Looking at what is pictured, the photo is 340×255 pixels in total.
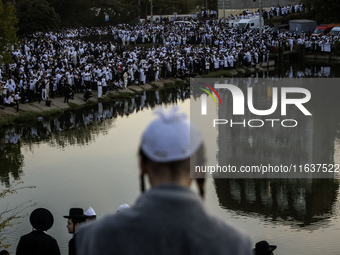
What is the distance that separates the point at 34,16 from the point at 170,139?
36.4m

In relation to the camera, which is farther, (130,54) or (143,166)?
(130,54)

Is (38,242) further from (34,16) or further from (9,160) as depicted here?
(34,16)

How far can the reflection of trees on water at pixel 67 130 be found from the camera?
17.7 metres

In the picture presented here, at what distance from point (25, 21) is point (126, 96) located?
1167 cm

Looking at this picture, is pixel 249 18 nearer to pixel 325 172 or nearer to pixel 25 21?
pixel 25 21

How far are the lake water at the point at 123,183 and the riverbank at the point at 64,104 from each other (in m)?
0.51

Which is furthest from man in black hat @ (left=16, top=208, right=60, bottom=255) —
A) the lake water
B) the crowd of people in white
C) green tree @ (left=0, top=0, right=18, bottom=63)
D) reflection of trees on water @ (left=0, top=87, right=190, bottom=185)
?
green tree @ (left=0, top=0, right=18, bottom=63)

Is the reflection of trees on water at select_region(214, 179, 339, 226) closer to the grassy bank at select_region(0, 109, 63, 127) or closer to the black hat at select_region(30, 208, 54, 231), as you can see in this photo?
the black hat at select_region(30, 208, 54, 231)

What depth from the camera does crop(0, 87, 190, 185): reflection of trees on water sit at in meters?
17.7

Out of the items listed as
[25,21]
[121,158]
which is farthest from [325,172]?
[25,21]

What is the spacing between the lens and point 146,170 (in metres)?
2.01

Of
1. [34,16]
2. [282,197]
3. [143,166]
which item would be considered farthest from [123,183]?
[34,16]

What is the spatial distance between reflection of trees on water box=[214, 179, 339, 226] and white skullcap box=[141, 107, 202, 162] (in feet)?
34.9

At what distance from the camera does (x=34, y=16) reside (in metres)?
37.0
